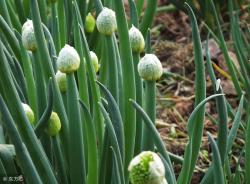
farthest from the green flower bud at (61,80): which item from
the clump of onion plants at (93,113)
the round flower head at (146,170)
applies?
the round flower head at (146,170)

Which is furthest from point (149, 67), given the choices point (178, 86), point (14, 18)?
point (178, 86)

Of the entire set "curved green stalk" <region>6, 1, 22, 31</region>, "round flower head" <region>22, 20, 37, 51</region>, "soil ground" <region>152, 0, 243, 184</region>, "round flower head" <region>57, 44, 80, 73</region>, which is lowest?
"soil ground" <region>152, 0, 243, 184</region>

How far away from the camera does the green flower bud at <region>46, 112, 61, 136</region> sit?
102 cm

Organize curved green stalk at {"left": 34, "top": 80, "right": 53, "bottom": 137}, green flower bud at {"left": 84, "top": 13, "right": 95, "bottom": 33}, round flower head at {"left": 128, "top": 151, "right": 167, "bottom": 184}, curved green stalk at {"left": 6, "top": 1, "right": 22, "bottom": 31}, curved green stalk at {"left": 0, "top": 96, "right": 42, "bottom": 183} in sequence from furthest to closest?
green flower bud at {"left": 84, "top": 13, "right": 95, "bottom": 33} < curved green stalk at {"left": 6, "top": 1, "right": 22, "bottom": 31} < curved green stalk at {"left": 34, "top": 80, "right": 53, "bottom": 137} < curved green stalk at {"left": 0, "top": 96, "right": 42, "bottom": 183} < round flower head at {"left": 128, "top": 151, "right": 167, "bottom": 184}

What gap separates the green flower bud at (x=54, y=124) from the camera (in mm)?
1018

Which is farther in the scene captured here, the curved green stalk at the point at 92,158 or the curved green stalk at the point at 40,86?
the curved green stalk at the point at 40,86

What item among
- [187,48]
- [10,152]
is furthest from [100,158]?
[187,48]

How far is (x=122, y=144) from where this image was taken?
100 centimetres

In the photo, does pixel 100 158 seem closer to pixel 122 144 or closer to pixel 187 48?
pixel 122 144

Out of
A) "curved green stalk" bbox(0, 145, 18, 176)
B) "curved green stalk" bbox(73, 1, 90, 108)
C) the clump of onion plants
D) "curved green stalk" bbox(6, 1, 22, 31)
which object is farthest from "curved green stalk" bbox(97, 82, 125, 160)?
"curved green stalk" bbox(6, 1, 22, 31)

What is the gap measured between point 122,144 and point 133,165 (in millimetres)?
339

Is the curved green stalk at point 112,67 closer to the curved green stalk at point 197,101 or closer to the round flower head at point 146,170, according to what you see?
the curved green stalk at point 197,101

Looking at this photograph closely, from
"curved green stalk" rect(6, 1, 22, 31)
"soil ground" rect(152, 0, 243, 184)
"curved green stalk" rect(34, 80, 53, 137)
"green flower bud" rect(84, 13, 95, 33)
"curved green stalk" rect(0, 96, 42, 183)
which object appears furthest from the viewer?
"soil ground" rect(152, 0, 243, 184)

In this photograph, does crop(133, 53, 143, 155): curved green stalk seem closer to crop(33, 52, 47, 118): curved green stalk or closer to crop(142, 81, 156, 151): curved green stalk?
crop(142, 81, 156, 151): curved green stalk
